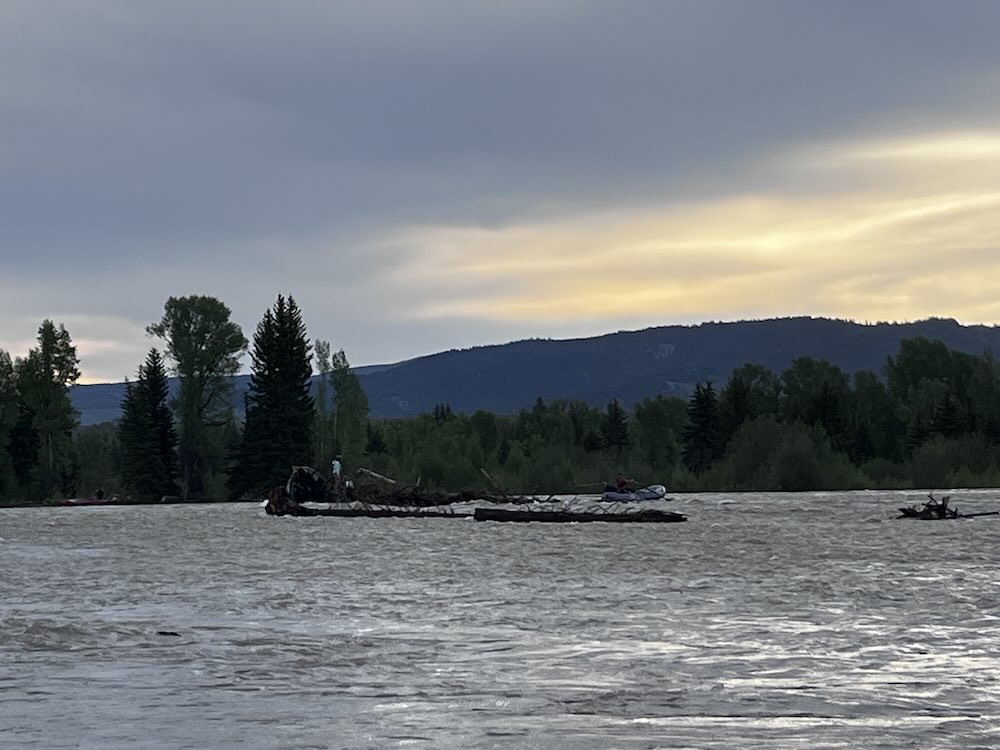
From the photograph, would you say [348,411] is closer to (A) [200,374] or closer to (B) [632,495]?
(A) [200,374]

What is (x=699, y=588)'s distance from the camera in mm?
33312

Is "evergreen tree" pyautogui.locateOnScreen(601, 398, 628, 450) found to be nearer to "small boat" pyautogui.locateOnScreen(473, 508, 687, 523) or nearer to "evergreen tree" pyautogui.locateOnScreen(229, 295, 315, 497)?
"evergreen tree" pyautogui.locateOnScreen(229, 295, 315, 497)

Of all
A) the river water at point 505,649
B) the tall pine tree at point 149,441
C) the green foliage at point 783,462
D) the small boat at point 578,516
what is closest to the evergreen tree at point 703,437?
the green foliage at point 783,462

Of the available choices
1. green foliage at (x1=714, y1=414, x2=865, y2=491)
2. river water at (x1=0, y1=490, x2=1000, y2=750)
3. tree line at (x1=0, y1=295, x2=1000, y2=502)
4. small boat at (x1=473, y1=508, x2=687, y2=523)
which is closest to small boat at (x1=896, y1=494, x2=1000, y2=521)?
small boat at (x1=473, y1=508, x2=687, y2=523)

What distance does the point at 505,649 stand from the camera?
71.0ft

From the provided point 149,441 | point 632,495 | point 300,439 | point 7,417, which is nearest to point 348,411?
point 300,439

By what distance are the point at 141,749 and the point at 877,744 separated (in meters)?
6.64

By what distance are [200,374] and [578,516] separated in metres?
64.4

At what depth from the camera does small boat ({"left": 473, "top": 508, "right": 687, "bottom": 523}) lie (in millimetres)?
70188

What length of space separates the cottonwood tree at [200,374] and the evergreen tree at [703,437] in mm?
43260

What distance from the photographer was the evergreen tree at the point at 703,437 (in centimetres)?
14350

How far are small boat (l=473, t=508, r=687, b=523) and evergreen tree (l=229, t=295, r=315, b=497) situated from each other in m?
49.5

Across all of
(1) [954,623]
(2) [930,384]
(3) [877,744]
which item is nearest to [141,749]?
(3) [877,744]

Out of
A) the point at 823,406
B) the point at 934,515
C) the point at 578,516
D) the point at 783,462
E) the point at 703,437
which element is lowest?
the point at 934,515
